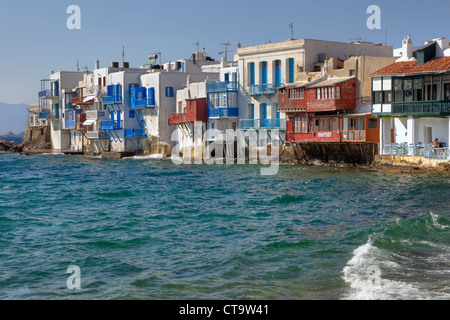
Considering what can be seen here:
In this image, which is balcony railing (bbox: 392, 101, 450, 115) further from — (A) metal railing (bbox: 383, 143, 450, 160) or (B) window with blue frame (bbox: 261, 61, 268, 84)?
(B) window with blue frame (bbox: 261, 61, 268, 84)

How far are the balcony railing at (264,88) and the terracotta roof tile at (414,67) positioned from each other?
10.3 meters

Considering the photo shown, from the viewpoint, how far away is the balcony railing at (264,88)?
46.5 meters

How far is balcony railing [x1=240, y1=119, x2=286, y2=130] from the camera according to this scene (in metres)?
45.5

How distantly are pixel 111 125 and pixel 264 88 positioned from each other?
21.4 metres

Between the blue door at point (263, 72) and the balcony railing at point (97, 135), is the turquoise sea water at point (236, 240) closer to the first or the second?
the blue door at point (263, 72)

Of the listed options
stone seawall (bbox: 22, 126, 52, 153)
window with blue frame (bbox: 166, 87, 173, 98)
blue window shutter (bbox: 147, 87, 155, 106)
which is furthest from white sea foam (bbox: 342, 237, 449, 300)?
stone seawall (bbox: 22, 126, 52, 153)

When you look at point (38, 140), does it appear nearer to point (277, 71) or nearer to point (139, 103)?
point (139, 103)

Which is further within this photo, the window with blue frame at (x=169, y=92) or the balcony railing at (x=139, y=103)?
the balcony railing at (x=139, y=103)

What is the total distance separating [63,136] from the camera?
252ft

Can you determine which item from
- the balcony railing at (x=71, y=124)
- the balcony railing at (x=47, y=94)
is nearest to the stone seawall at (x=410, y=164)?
the balcony railing at (x=71, y=124)

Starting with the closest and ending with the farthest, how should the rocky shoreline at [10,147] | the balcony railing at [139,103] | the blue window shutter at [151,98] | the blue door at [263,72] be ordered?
the blue door at [263,72]
the blue window shutter at [151,98]
the balcony railing at [139,103]
the rocky shoreline at [10,147]

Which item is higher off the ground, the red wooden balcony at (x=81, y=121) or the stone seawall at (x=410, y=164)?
the red wooden balcony at (x=81, y=121)
